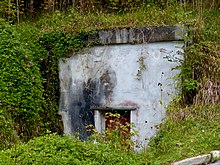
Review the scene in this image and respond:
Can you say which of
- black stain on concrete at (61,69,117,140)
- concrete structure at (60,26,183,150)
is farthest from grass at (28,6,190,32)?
black stain on concrete at (61,69,117,140)

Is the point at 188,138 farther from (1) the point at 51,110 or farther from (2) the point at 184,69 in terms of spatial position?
(1) the point at 51,110

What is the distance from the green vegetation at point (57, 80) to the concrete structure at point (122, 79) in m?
0.26

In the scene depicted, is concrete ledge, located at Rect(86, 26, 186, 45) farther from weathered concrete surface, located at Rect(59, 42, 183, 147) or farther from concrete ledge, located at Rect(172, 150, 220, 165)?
concrete ledge, located at Rect(172, 150, 220, 165)

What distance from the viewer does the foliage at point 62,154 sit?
5.93 m

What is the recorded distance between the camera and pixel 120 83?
9703mm

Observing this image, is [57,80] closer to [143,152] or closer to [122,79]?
[122,79]

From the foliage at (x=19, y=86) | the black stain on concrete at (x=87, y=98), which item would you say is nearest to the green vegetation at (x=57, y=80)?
the foliage at (x=19, y=86)

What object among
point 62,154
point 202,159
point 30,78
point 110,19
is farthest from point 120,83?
point 62,154

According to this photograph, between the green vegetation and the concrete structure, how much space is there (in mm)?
260

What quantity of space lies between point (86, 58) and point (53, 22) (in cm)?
158

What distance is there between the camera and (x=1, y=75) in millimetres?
8977

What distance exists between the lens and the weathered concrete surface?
9367 millimetres

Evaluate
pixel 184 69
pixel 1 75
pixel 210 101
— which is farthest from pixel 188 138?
pixel 1 75

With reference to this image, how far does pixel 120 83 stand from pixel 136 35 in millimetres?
1089
